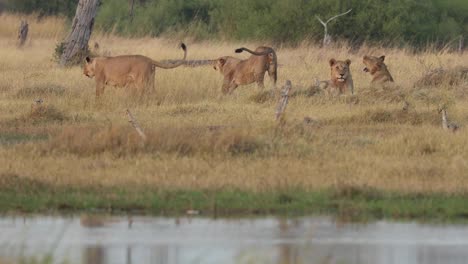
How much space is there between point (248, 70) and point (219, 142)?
6.55m

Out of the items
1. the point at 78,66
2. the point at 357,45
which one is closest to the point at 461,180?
the point at 78,66

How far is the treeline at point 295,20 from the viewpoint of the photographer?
33094 millimetres

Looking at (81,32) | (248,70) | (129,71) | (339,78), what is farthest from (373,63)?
(81,32)

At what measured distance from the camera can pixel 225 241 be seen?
30.7 feet

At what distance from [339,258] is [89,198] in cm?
291

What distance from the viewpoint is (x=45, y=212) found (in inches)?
417

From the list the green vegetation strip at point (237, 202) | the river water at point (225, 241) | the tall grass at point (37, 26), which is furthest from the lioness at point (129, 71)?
the tall grass at point (37, 26)

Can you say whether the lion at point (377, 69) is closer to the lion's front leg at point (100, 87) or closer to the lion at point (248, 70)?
the lion at point (248, 70)

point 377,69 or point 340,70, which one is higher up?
point 377,69

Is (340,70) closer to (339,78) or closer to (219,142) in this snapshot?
(339,78)

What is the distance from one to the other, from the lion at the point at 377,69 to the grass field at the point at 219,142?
1.01 ft

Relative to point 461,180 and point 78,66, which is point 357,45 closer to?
point 78,66

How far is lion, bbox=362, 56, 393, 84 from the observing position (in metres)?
19.2

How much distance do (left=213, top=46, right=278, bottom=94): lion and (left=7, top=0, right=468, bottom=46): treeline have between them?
12251 millimetres
